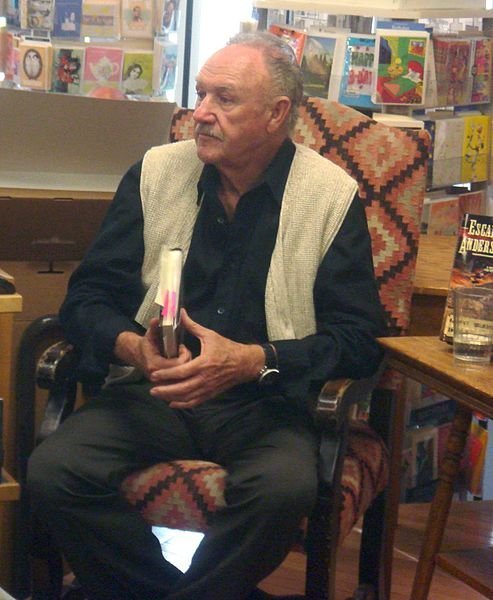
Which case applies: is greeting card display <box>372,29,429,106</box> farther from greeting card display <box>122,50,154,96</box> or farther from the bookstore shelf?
greeting card display <box>122,50,154,96</box>

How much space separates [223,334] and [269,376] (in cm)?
15

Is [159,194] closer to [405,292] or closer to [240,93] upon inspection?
[240,93]

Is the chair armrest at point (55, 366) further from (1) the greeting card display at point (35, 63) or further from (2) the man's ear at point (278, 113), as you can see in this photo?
(1) the greeting card display at point (35, 63)

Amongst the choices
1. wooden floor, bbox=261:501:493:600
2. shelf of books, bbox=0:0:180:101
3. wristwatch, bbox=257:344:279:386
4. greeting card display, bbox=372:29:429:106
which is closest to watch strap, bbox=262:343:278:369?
wristwatch, bbox=257:344:279:386

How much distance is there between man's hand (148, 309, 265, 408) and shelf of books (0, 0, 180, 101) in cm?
116

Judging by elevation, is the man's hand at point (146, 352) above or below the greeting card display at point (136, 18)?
below

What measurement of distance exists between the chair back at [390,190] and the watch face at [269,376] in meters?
0.35

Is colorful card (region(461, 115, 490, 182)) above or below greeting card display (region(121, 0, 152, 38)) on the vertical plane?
below

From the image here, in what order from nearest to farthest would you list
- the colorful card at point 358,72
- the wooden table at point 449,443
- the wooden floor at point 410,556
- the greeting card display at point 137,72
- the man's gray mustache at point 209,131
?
the wooden table at point 449,443 → the man's gray mustache at point 209,131 → the wooden floor at point 410,556 → the colorful card at point 358,72 → the greeting card display at point 137,72

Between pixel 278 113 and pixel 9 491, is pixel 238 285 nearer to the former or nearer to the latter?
pixel 278 113

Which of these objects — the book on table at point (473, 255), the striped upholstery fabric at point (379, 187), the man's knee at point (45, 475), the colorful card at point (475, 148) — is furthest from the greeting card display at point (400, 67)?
the man's knee at point (45, 475)

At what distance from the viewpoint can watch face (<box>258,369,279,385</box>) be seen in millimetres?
1930

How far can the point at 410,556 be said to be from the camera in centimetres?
263

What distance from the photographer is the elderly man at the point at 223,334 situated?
1.82 metres
